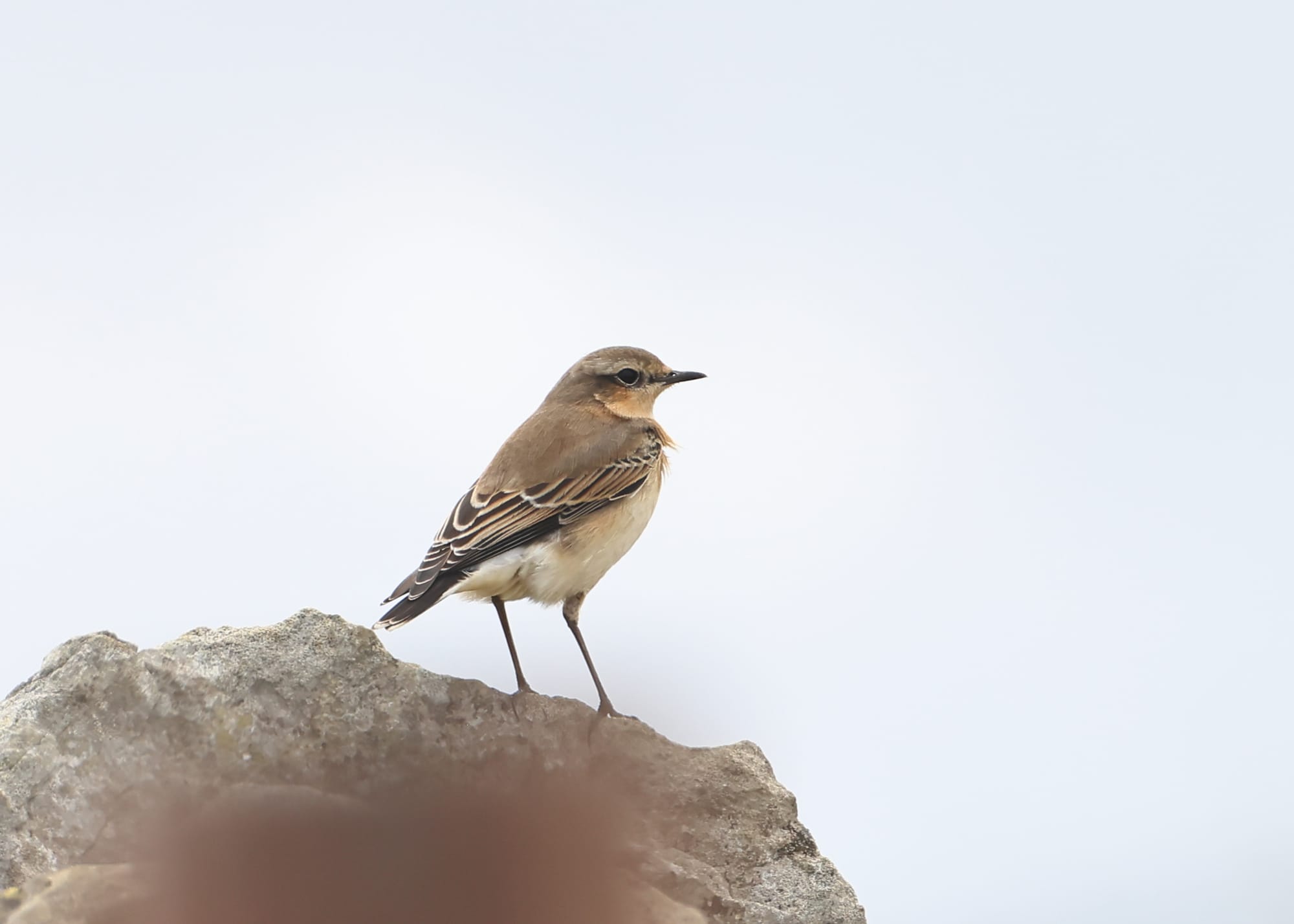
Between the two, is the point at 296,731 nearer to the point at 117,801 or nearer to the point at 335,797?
the point at 335,797

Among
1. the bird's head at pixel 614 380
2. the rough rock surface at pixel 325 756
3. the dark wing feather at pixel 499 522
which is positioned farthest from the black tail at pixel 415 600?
the bird's head at pixel 614 380

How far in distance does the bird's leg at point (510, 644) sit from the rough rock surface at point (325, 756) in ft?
0.98

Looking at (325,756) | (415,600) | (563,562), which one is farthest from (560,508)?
(325,756)

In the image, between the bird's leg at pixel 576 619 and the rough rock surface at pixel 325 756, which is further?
Answer: the bird's leg at pixel 576 619

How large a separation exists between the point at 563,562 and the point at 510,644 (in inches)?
28.6

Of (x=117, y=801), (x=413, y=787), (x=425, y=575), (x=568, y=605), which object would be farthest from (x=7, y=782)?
(x=568, y=605)

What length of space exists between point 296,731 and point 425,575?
1828mm

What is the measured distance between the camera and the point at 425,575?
8.88 meters

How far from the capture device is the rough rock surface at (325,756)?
21.0 feet

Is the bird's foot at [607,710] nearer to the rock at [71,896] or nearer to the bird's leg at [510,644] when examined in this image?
the bird's leg at [510,644]

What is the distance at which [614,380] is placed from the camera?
10.7 m

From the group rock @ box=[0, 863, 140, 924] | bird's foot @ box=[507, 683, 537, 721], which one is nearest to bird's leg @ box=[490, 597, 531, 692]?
bird's foot @ box=[507, 683, 537, 721]

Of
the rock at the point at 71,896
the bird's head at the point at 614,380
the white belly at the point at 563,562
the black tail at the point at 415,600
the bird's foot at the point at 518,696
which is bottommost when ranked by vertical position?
the rock at the point at 71,896

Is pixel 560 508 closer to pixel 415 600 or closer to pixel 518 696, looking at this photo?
pixel 415 600
